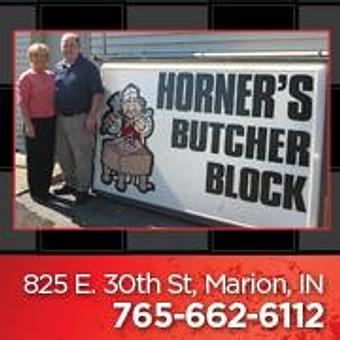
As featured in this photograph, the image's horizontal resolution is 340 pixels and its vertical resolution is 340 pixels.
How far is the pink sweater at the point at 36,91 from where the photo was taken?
7.32m

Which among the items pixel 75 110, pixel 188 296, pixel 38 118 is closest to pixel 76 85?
pixel 75 110

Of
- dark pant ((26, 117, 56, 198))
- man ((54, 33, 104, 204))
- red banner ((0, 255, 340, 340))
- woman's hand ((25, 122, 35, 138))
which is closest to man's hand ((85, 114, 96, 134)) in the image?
man ((54, 33, 104, 204))

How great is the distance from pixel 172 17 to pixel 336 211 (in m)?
1.38

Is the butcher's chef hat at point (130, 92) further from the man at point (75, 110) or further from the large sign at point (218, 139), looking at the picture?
the man at point (75, 110)

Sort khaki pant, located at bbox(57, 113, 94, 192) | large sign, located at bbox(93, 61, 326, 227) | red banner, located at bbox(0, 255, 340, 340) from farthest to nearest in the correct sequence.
Answer: khaki pant, located at bbox(57, 113, 94, 192), red banner, located at bbox(0, 255, 340, 340), large sign, located at bbox(93, 61, 326, 227)

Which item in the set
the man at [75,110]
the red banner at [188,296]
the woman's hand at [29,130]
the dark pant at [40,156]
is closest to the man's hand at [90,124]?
the man at [75,110]

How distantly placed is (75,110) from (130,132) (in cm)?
33

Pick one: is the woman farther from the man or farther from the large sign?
the large sign

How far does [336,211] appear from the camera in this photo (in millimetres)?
7285

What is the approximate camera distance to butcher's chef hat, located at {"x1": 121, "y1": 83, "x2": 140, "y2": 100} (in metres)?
7.36

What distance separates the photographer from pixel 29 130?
24.1 feet

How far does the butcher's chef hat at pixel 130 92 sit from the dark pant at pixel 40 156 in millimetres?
410

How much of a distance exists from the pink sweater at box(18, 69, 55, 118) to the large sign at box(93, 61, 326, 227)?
31cm

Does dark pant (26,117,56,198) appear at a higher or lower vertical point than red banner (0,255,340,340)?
higher
